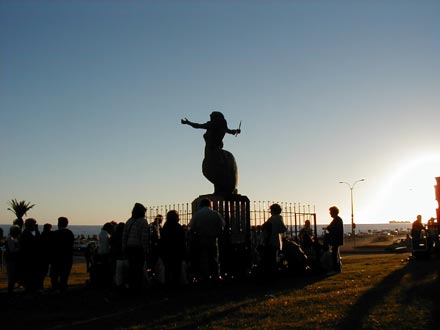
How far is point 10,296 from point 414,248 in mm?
12291

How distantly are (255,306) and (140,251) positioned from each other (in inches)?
108

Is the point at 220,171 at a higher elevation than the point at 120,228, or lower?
higher

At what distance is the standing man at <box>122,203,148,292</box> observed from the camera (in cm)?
1072

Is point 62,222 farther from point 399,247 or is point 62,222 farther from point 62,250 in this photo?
point 399,247

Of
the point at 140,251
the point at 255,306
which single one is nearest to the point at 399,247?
the point at 140,251

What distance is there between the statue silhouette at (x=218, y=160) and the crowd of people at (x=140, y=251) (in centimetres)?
213

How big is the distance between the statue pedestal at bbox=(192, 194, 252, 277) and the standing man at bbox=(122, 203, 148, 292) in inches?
117

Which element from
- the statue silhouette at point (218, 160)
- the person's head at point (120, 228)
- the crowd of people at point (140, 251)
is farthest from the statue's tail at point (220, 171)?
the person's head at point (120, 228)

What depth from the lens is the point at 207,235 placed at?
1170 cm

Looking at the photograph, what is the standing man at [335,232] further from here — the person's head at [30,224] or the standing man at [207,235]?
the person's head at [30,224]

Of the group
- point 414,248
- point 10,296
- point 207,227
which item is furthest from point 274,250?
point 414,248

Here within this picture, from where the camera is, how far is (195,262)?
12555 millimetres

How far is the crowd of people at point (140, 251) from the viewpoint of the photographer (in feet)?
35.9

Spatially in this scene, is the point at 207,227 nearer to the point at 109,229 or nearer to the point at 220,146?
the point at 109,229
